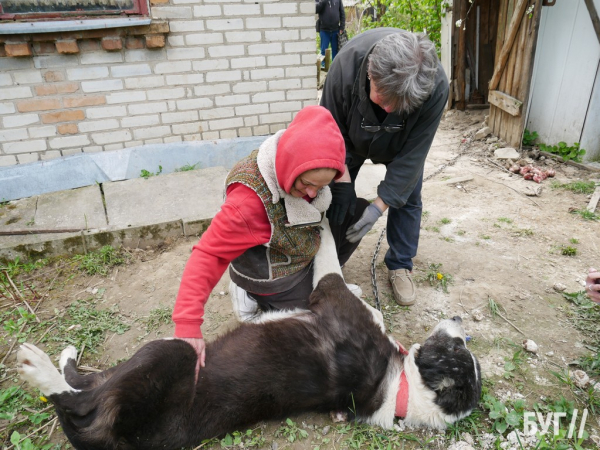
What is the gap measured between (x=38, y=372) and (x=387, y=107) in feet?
7.10

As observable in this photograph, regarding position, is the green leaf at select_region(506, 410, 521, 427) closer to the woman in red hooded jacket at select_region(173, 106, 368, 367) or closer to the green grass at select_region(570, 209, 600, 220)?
the woman in red hooded jacket at select_region(173, 106, 368, 367)

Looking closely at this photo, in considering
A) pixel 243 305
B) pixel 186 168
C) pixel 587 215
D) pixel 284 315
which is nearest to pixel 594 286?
pixel 284 315

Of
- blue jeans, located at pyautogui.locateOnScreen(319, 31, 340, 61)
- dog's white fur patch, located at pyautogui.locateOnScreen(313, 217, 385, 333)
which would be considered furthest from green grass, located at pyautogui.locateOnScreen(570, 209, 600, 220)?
blue jeans, located at pyautogui.locateOnScreen(319, 31, 340, 61)

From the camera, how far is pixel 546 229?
3869mm

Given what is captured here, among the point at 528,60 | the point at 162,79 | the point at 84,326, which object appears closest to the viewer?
the point at 84,326

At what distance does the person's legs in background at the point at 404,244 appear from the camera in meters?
3.01

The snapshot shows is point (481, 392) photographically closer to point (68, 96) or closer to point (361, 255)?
point (361, 255)

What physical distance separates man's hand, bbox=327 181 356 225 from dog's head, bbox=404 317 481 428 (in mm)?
982

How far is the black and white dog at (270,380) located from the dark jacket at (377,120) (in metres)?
0.78

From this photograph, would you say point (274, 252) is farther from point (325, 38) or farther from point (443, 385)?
point (325, 38)

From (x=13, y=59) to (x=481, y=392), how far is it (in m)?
4.81

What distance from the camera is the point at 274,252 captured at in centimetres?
239

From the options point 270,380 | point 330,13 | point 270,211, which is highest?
point 330,13

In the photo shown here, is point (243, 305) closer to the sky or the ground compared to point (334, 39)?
closer to the ground
